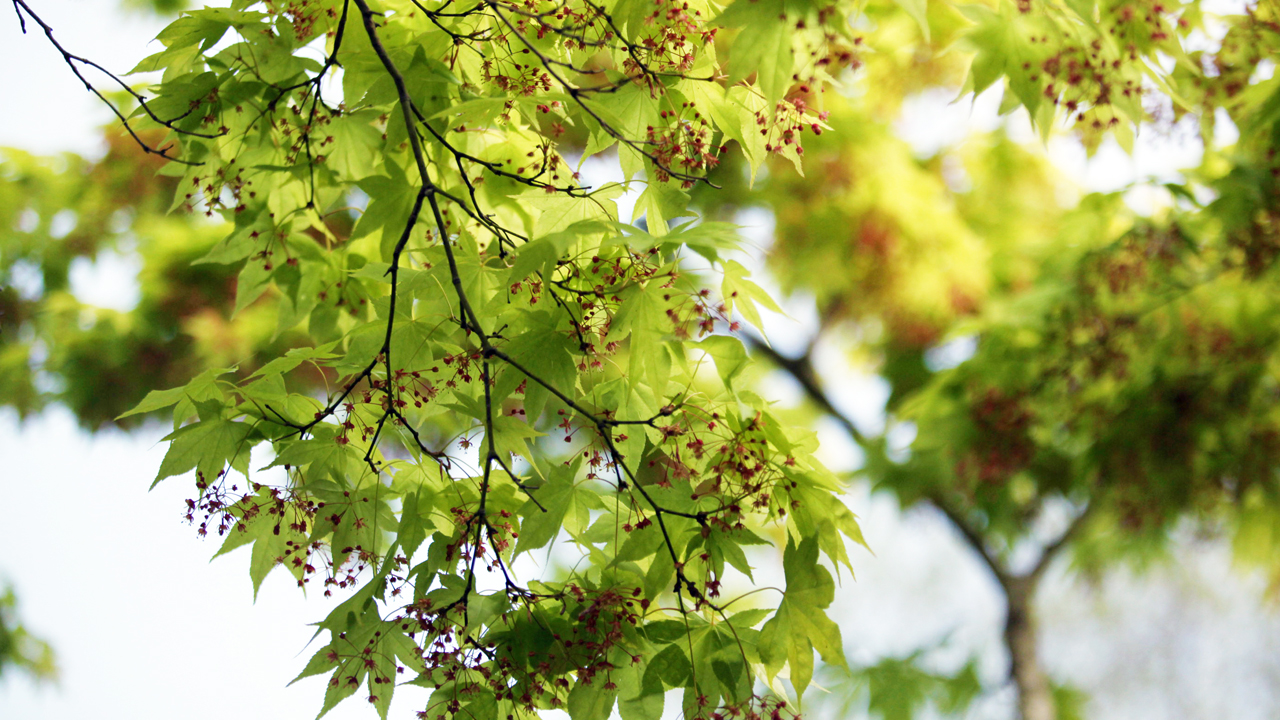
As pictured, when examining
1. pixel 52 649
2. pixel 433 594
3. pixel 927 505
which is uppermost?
pixel 52 649

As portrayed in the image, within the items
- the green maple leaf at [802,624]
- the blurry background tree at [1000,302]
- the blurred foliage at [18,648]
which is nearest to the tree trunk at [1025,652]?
the blurry background tree at [1000,302]

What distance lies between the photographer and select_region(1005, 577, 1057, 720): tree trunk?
5.68m

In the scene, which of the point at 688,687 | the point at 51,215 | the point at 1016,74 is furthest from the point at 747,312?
the point at 51,215

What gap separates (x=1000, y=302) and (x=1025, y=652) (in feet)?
8.36

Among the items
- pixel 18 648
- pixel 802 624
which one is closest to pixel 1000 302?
pixel 802 624

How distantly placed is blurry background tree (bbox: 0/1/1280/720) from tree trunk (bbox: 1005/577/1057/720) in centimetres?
2

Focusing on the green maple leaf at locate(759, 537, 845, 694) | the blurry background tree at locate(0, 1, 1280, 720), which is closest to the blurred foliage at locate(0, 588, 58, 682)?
the blurry background tree at locate(0, 1, 1280, 720)

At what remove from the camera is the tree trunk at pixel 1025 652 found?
5.68m

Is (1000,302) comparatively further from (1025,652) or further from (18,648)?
(18,648)

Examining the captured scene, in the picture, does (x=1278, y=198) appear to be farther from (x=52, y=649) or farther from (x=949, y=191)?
(x=52, y=649)

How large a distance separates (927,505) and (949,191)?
263 centimetres

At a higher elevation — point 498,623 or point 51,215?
point 51,215

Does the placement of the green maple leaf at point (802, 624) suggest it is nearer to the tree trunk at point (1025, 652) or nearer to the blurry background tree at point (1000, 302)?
the blurry background tree at point (1000, 302)

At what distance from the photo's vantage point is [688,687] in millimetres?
1178
